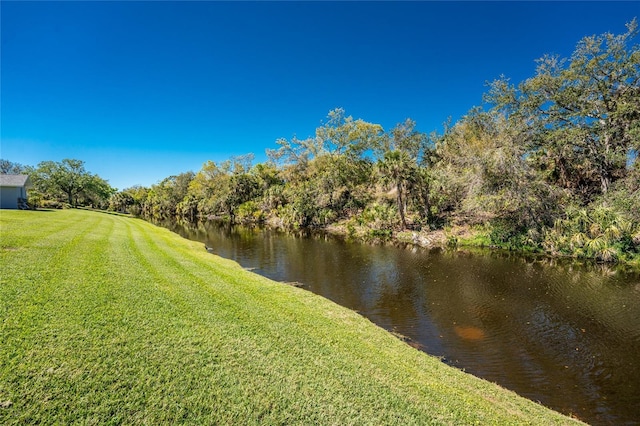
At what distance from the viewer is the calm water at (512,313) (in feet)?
24.5

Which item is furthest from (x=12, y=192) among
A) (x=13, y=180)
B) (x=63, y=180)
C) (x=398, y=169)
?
(x=398, y=169)

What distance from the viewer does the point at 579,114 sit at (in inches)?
1050

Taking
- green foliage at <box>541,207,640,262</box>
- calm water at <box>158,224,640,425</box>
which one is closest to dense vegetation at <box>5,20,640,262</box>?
green foliage at <box>541,207,640,262</box>

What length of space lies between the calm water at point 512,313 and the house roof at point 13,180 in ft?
78.7

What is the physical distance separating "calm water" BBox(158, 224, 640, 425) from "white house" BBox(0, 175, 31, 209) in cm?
2366

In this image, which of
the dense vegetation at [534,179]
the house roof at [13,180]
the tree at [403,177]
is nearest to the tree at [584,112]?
the dense vegetation at [534,179]

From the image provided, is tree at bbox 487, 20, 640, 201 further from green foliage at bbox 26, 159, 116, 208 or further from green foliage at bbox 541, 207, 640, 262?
green foliage at bbox 26, 159, 116, 208

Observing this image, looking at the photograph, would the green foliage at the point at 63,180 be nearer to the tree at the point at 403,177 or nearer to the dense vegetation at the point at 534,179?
the dense vegetation at the point at 534,179

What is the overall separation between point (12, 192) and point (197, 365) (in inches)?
1392

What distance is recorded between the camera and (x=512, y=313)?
11.8 meters

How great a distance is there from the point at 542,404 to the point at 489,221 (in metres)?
25.1

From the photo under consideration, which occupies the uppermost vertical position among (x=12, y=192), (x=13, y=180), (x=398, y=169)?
(x=398, y=169)

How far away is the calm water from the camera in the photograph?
746 cm

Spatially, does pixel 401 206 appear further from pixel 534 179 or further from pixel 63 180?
pixel 63 180
